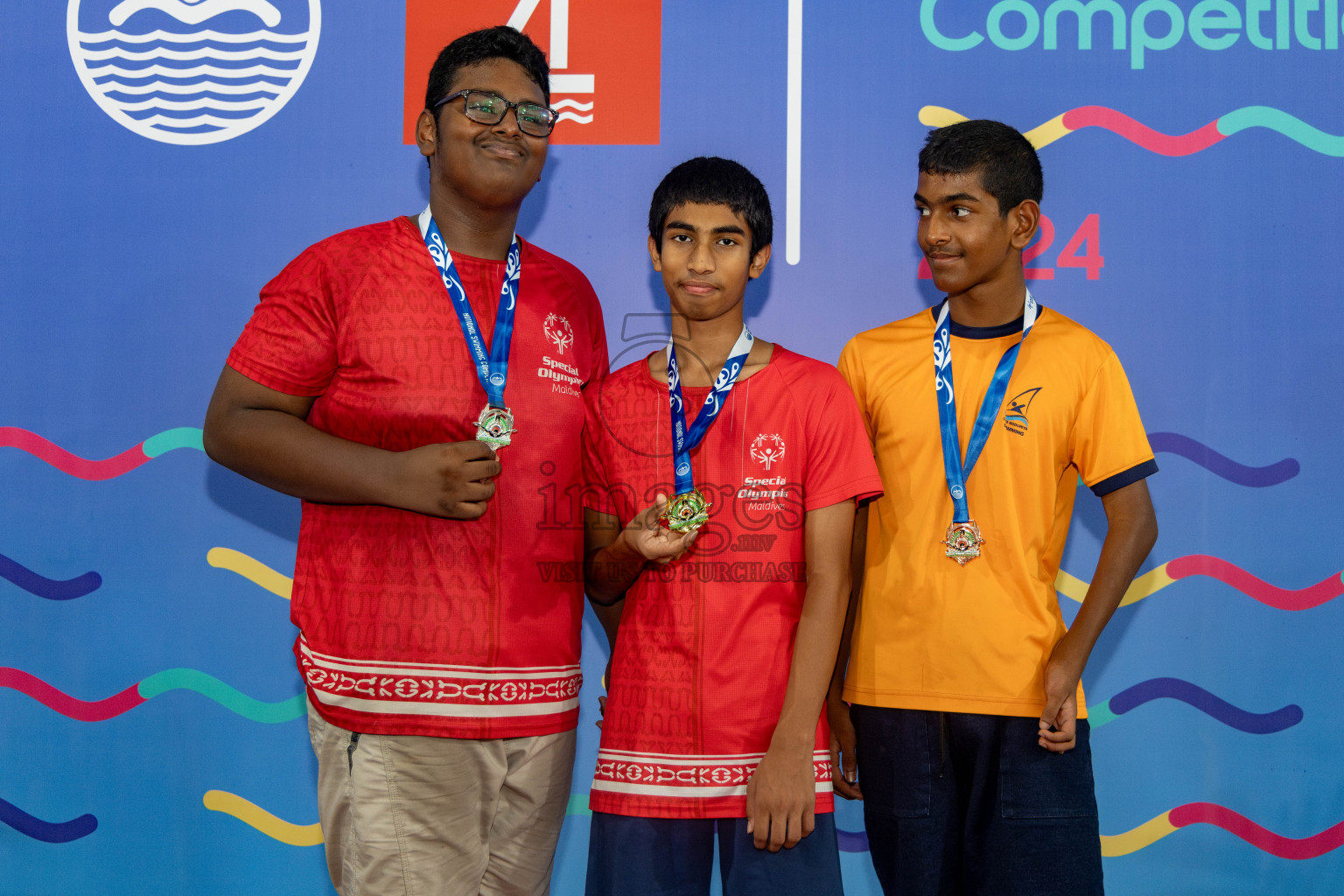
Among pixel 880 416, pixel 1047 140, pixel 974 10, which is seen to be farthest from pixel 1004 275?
pixel 974 10

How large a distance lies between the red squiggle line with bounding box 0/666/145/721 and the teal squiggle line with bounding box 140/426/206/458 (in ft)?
2.45

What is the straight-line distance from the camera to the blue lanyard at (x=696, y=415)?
182 centimetres

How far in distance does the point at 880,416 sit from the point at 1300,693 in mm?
1804

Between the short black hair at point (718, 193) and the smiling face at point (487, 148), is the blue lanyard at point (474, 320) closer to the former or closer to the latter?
the smiling face at point (487, 148)

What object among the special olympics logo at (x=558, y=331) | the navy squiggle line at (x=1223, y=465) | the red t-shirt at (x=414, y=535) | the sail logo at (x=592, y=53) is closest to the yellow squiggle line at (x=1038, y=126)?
the sail logo at (x=592, y=53)

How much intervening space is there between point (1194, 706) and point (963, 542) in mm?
1462

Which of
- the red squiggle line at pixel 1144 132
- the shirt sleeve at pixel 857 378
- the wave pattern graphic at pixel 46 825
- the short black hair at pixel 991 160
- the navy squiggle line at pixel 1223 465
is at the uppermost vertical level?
the red squiggle line at pixel 1144 132

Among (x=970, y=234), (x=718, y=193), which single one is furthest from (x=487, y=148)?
(x=970, y=234)

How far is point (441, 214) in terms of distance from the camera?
1932mm

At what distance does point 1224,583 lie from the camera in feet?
9.52

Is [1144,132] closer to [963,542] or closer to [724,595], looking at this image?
[963,542]

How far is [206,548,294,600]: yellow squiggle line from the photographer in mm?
3074

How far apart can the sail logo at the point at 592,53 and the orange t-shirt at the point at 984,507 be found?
137cm

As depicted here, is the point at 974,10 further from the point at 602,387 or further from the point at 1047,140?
the point at 602,387
